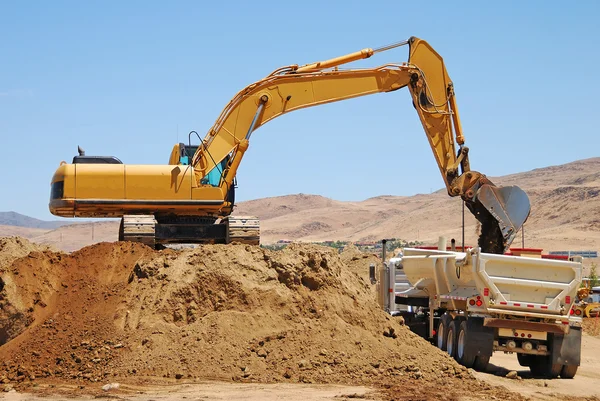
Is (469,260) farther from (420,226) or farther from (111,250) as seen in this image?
(420,226)

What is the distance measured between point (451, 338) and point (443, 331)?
68 cm

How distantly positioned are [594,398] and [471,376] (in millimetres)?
1890

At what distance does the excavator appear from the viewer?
21.7 metres

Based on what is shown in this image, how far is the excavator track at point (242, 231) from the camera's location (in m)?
22.1

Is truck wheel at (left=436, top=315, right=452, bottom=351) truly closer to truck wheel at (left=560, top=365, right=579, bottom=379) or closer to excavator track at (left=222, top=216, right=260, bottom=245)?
truck wheel at (left=560, top=365, right=579, bottom=379)

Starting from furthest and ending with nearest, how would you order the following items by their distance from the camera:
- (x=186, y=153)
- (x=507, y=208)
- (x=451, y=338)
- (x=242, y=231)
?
(x=186, y=153) < (x=242, y=231) < (x=507, y=208) < (x=451, y=338)

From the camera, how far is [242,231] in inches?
872

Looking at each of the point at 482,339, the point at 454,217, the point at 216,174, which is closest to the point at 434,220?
the point at 454,217

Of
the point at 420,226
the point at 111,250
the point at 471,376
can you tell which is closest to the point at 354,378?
the point at 471,376

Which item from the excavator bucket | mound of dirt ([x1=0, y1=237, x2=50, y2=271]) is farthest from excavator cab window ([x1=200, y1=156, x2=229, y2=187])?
the excavator bucket

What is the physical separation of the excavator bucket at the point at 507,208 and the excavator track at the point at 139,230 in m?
7.26

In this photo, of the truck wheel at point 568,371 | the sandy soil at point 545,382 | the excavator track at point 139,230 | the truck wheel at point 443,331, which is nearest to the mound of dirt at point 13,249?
the excavator track at point 139,230

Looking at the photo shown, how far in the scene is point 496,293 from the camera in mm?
16781

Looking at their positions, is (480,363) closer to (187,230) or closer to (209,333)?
(209,333)
